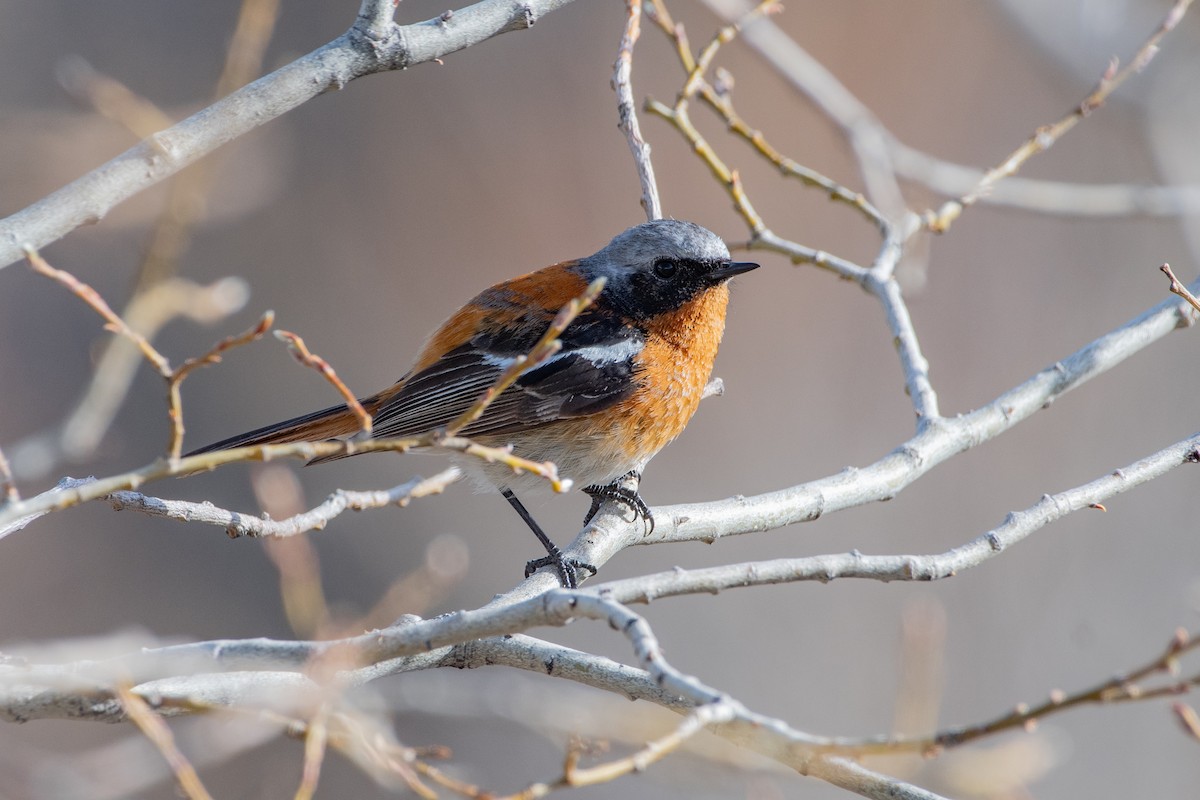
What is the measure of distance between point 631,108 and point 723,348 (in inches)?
128

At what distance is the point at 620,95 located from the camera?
424 cm

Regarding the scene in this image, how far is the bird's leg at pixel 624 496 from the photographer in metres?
3.78

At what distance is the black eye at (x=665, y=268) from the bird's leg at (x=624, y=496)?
846 millimetres

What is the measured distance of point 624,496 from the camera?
13.2 ft

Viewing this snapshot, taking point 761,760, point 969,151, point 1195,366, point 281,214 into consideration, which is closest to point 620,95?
point 761,760

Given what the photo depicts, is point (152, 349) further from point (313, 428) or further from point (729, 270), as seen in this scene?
point (729, 270)

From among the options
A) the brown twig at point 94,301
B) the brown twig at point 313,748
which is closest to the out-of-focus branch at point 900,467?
the brown twig at point 313,748

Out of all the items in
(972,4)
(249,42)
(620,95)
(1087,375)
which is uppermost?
(972,4)

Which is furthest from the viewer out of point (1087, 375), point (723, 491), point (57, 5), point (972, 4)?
point (972, 4)

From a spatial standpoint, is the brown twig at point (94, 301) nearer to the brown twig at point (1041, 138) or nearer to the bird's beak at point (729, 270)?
the bird's beak at point (729, 270)

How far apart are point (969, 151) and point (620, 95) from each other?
4339mm

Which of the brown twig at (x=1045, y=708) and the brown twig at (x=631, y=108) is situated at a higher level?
the brown twig at (x=631, y=108)

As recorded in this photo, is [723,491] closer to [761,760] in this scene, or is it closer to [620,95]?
[620,95]

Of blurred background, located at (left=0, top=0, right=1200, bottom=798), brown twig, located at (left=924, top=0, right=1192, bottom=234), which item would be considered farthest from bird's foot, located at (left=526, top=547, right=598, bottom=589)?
blurred background, located at (left=0, top=0, right=1200, bottom=798)
